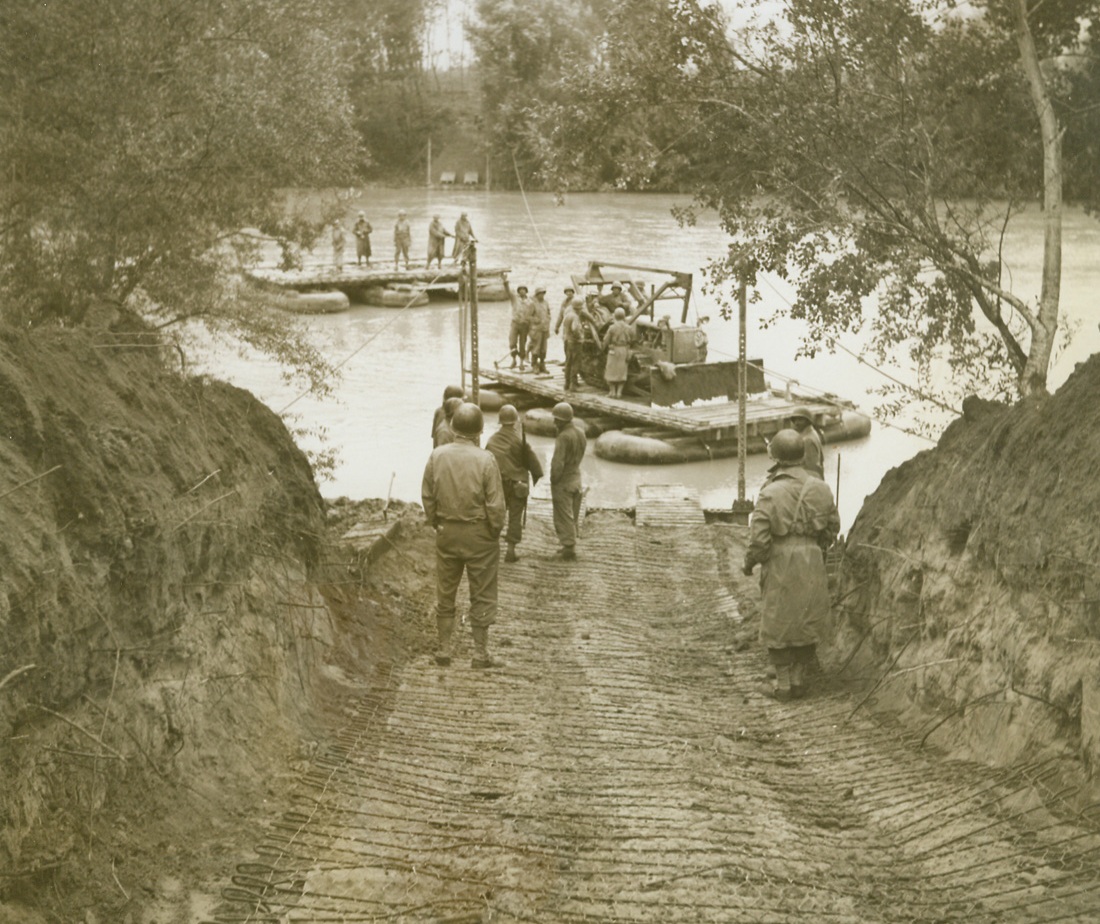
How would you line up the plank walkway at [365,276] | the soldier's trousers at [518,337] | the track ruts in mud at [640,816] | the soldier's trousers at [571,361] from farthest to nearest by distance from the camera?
the plank walkway at [365,276], the soldier's trousers at [518,337], the soldier's trousers at [571,361], the track ruts in mud at [640,816]

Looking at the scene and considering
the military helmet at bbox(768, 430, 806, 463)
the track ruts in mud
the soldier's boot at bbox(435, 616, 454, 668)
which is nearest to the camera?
the track ruts in mud

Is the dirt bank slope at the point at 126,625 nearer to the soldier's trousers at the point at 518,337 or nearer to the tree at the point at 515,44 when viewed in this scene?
the soldier's trousers at the point at 518,337

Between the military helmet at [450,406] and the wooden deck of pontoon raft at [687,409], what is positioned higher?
the military helmet at [450,406]

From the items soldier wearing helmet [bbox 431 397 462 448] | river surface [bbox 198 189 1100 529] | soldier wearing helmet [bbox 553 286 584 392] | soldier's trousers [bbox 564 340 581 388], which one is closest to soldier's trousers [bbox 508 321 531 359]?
river surface [bbox 198 189 1100 529]

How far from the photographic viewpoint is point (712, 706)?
9.95 meters

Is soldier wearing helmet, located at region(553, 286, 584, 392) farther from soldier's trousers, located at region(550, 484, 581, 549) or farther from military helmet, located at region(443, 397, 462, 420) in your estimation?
military helmet, located at region(443, 397, 462, 420)

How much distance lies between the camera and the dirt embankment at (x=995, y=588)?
7.18 metres

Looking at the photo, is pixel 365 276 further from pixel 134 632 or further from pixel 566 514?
pixel 134 632

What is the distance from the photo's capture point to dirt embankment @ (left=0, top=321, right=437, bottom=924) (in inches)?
222

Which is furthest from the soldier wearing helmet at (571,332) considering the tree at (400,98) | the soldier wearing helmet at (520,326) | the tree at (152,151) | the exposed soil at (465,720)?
the tree at (400,98)

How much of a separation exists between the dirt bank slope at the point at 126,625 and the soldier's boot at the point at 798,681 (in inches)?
132

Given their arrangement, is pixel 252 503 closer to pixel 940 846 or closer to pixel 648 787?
pixel 648 787

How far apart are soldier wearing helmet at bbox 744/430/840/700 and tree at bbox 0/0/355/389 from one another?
5.72 metres

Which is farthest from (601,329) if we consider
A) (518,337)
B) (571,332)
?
(518,337)
